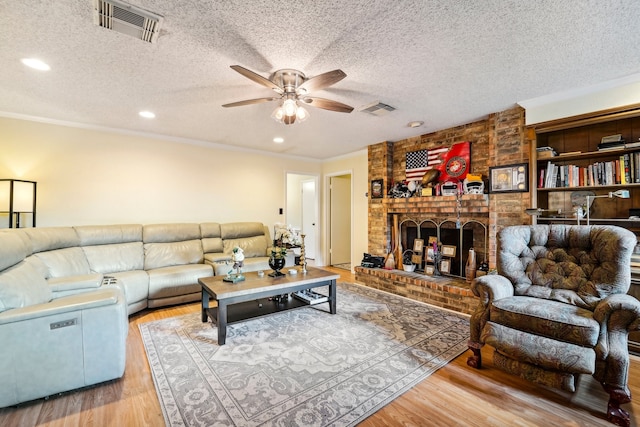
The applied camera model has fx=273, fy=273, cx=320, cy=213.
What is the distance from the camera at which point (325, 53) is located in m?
2.08

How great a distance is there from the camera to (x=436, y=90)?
273 centimetres

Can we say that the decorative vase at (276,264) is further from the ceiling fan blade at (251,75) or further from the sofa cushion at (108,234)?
the sofa cushion at (108,234)

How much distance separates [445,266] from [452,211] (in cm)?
81

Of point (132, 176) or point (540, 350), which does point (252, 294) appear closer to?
point (540, 350)

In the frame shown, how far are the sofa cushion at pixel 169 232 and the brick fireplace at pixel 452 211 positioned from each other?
9.09 ft

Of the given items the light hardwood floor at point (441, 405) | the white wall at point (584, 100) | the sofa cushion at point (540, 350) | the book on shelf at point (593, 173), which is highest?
the white wall at point (584, 100)

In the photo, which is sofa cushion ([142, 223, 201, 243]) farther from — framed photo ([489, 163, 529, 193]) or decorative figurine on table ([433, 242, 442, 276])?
framed photo ([489, 163, 529, 193])

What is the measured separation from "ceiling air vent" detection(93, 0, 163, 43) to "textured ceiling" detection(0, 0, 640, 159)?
6cm

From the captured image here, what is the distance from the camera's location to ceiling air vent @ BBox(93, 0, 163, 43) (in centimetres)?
159

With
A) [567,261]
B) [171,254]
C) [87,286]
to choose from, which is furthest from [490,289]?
[171,254]

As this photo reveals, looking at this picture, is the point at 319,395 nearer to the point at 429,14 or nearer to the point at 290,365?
the point at 290,365

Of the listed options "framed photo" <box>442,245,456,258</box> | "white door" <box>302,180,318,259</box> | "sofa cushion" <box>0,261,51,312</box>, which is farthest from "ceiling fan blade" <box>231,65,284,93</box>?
"white door" <box>302,180,318,259</box>

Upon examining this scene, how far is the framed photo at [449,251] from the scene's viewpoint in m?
3.96

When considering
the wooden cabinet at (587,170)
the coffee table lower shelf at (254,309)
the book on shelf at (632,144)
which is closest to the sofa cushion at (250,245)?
the coffee table lower shelf at (254,309)
